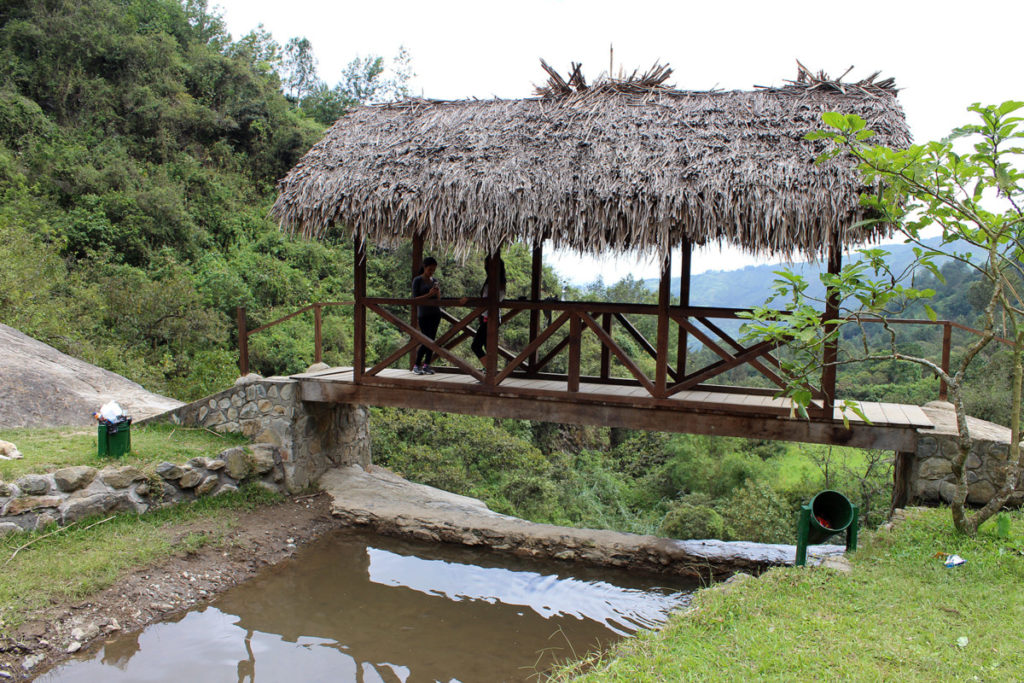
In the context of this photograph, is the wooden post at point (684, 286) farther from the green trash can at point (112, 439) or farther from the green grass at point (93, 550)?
the green trash can at point (112, 439)

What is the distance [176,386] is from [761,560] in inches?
334

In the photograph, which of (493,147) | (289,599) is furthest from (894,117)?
(289,599)

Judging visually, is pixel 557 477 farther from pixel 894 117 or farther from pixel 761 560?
pixel 894 117

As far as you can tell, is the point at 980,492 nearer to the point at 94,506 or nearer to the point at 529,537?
the point at 529,537

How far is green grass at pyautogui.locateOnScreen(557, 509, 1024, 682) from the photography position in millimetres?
3131

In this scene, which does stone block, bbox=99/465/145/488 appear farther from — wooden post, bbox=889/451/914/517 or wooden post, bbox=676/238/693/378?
wooden post, bbox=889/451/914/517

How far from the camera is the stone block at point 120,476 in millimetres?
5688

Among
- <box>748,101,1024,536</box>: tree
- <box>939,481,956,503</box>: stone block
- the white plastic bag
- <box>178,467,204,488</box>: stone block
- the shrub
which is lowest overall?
the shrub

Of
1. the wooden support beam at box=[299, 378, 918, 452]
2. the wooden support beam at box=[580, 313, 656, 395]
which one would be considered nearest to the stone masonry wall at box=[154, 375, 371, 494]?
the wooden support beam at box=[299, 378, 918, 452]

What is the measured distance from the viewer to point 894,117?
18.6ft

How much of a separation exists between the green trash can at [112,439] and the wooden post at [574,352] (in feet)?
13.4

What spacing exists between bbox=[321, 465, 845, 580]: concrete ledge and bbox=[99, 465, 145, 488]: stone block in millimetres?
1978

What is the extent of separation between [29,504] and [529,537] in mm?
4179

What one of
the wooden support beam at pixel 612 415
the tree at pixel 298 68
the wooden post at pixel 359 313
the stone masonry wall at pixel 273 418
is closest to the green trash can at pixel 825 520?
the wooden support beam at pixel 612 415
